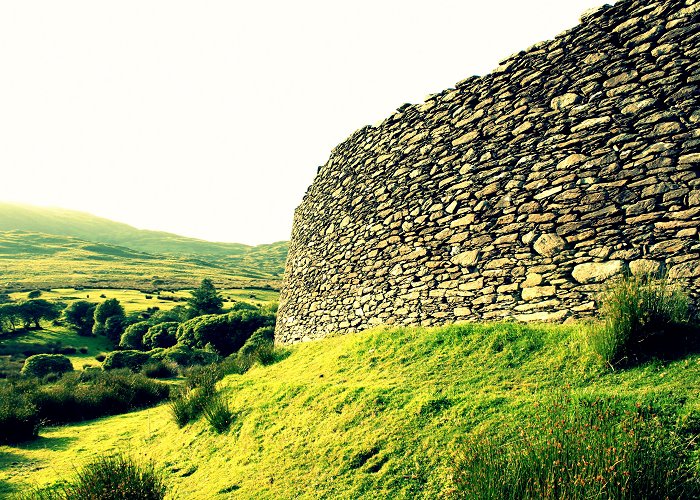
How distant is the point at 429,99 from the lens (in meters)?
9.08

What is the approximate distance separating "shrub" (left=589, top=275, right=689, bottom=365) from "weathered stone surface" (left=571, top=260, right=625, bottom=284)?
0.79 m

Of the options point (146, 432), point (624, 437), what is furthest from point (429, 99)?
point (146, 432)

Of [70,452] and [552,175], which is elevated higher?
[552,175]

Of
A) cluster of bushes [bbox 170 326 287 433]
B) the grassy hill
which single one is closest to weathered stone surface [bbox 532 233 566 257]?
cluster of bushes [bbox 170 326 287 433]

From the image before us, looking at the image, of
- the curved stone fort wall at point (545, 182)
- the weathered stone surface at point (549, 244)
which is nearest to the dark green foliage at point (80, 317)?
the curved stone fort wall at point (545, 182)

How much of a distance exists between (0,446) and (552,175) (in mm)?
12548

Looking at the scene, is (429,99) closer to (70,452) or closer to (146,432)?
(146,432)

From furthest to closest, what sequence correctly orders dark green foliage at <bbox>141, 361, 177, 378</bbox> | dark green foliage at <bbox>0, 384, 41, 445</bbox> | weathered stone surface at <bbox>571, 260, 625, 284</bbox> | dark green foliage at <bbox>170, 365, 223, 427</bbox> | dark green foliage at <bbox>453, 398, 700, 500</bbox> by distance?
dark green foliage at <bbox>141, 361, 177, 378</bbox>
dark green foliage at <bbox>0, 384, 41, 445</bbox>
dark green foliage at <bbox>170, 365, 223, 427</bbox>
weathered stone surface at <bbox>571, 260, 625, 284</bbox>
dark green foliage at <bbox>453, 398, 700, 500</bbox>

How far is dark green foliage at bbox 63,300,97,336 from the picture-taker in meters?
40.1

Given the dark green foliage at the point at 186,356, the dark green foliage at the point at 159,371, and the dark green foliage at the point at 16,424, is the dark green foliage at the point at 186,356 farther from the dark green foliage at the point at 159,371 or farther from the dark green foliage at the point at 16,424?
the dark green foliage at the point at 16,424

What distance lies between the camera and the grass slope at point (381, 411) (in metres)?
4.08

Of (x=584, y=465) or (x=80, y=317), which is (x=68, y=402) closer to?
(x=584, y=465)

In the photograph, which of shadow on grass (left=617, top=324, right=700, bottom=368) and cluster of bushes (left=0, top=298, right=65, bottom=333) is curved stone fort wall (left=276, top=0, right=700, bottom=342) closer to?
shadow on grass (left=617, top=324, right=700, bottom=368)

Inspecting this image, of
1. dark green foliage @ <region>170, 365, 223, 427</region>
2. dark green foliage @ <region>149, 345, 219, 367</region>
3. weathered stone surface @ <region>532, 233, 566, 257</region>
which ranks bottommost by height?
dark green foliage @ <region>149, 345, 219, 367</region>
